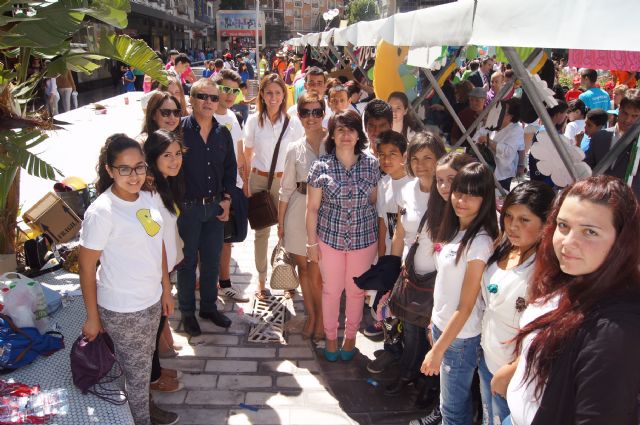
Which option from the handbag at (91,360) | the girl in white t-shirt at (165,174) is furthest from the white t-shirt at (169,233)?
the handbag at (91,360)

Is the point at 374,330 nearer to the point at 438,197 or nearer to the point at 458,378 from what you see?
the point at 458,378

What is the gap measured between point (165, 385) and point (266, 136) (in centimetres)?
231

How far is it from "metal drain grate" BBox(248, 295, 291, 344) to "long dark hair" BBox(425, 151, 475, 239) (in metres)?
1.90

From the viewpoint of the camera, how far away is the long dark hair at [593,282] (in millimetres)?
Answer: 1326

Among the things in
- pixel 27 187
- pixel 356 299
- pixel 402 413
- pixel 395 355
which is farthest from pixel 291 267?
pixel 27 187

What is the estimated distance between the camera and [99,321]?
2.52 meters

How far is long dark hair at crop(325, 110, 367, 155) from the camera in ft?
10.9

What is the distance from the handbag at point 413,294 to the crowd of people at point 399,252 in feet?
0.04

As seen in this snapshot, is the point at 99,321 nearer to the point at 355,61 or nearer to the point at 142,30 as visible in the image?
the point at 355,61

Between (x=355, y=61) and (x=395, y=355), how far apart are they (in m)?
6.51

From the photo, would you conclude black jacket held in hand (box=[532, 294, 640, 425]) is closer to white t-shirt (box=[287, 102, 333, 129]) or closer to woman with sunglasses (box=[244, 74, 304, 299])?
white t-shirt (box=[287, 102, 333, 129])

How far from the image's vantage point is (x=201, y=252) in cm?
399

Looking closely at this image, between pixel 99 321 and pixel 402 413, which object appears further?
pixel 402 413

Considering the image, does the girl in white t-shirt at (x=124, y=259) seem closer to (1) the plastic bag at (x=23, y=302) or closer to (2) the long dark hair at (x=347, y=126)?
(1) the plastic bag at (x=23, y=302)
